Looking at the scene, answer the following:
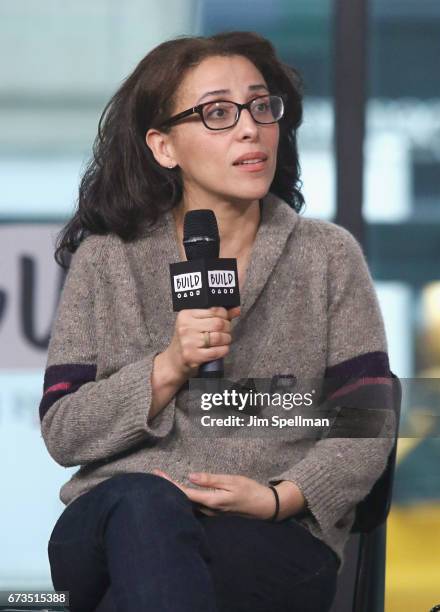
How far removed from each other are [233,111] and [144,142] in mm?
240

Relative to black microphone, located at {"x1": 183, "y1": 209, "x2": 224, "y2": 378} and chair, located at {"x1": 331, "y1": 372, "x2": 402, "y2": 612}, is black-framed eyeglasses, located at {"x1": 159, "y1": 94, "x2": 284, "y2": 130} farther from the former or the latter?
chair, located at {"x1": 331, "y1": 372, "x2": 402, "y2": 612}

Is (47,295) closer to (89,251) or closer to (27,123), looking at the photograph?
(27,123)

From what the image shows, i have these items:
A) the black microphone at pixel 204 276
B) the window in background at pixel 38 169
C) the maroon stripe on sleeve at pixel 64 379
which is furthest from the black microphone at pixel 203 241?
the window in background at pixel 38 169

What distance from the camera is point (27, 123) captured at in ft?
13.8

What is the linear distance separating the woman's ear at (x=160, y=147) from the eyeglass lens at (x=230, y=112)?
0.48 feet

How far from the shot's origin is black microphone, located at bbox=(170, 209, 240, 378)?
6.29 feet

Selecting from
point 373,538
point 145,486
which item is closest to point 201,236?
point 145,486

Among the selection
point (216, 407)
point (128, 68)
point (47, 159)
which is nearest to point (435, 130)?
Answer: point (128, 68)

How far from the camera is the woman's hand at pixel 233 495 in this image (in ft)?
6.65

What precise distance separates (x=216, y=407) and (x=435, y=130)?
7.60ft

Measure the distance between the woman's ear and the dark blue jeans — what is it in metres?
0.66

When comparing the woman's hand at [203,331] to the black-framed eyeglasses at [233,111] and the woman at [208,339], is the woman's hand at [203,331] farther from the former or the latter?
the black-framed eyeglasses at [233,111]

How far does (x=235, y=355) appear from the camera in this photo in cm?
226

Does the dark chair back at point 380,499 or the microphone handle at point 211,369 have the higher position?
the microphone handle at point 211,369
